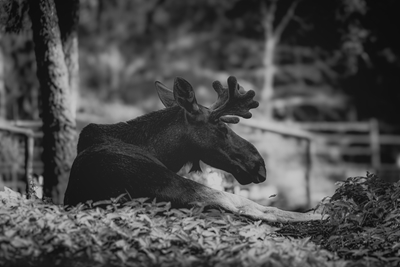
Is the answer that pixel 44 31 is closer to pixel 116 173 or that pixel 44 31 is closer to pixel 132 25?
pixel 116 173

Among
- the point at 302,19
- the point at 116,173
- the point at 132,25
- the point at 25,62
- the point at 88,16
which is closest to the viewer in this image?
the point at 116,173

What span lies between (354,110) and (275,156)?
22.7 feet

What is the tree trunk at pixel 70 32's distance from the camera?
20.9 feet

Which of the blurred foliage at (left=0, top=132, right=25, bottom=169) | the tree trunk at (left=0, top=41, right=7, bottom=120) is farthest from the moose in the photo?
the tree trunk at (left=0, top=41, right=7, bottom=120)

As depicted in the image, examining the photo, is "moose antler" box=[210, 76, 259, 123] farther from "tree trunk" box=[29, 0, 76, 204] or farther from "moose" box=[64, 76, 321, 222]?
"tree trunk" box=[29, 0, 76, 204]

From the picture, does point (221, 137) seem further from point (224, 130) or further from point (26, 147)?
point (26, 147)

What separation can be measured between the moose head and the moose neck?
0.05 metres

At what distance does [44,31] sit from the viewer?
18.4ft

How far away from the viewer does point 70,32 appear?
6.53m

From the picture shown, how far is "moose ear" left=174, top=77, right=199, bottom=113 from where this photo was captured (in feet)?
15.8

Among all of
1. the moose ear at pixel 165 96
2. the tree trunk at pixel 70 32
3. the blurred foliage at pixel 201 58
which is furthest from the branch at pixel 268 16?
the moose ear at pixel 165 96

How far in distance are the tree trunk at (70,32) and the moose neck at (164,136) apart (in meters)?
1.55

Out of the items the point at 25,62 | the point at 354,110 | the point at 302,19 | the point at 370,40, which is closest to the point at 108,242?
the point at 302,19

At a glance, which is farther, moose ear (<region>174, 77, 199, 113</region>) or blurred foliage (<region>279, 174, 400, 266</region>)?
moose ear (<region>174, 77, 199, 113</region>)
